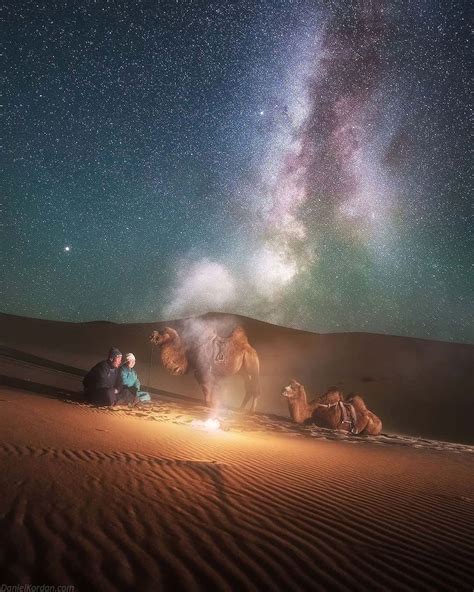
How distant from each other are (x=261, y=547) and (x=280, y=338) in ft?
147

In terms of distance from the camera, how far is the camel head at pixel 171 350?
15.9m

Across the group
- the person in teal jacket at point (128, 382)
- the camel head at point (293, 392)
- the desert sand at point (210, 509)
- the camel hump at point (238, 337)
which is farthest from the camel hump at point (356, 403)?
the person in teal jacket at point (128, 382)

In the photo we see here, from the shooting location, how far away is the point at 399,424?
21.9 m

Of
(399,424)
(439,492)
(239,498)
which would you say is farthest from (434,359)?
(239,498)

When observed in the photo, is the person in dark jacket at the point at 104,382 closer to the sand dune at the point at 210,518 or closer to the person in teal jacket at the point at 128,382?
the person in teal jacket at the point at 128,382

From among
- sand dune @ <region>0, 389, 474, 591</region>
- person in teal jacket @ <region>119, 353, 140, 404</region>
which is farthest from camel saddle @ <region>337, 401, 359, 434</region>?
person in teal jacket @ <region>119, 353, 140, 404</region>

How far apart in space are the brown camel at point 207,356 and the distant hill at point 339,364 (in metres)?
1.52

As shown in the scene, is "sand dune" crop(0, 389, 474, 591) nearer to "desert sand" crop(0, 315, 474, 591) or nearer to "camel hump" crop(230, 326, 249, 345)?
"desert sand" crop(0, 315, 474, 591)

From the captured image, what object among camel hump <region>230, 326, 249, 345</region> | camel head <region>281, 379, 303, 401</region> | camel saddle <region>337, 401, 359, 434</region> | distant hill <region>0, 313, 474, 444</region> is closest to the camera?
camel saddle <region>337, 401, 359, 434</region>

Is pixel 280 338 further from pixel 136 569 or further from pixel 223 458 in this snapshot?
pixel 136 569

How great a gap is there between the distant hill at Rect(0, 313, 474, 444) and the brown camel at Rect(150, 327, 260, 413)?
1524 mm

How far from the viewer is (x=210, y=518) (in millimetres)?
3391

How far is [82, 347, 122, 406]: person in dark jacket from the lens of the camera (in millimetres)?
10484

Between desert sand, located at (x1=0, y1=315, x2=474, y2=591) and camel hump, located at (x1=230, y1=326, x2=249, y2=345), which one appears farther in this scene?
camel hump, located at (x1=230, y1=326, x2=249, y2=345)
